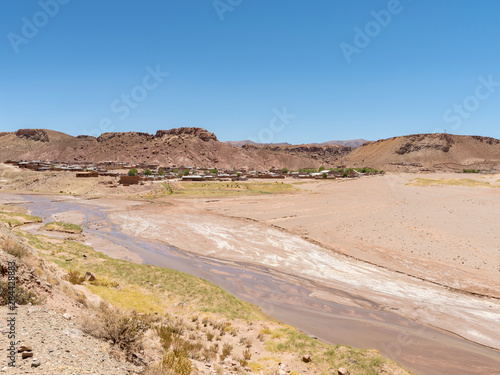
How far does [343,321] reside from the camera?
47.5 ft

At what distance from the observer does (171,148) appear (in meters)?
171

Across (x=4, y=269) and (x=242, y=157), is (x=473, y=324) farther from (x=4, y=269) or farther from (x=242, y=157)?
(x=242, y=157)

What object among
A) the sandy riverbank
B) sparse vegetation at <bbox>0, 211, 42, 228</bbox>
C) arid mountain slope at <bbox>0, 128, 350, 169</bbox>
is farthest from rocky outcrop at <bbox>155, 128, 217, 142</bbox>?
sparse vegetation at <bbox>0, 211, 42, 228</bbox>

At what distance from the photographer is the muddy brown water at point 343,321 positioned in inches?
448

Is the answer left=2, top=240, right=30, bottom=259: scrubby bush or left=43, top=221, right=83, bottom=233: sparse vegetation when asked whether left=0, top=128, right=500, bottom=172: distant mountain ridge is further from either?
left=2, top=240, right=30, bottom=259: scrubby bush

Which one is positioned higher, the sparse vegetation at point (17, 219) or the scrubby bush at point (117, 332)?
the scrubby bush at point (117, 332)

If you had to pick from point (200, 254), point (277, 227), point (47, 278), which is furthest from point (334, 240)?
point (47, 278)

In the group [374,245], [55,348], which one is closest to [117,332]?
[55,348]

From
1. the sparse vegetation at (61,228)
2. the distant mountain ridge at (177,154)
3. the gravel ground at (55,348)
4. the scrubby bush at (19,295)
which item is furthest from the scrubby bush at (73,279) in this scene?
the distant mountain ridge at (177,154)

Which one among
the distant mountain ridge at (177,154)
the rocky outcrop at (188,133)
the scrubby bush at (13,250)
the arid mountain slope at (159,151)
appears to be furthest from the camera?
the rocky outcrop at (188,133)

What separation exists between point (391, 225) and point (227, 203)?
1197 inches

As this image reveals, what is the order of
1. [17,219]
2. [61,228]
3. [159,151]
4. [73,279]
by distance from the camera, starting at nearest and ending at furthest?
1. [73,279]
2. [61,228]
3. [17,219]
4. [159,151]

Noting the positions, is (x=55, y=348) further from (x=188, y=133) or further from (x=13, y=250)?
(x=188, y=133)

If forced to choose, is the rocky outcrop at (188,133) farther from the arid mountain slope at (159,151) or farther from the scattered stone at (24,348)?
the scattered stone at (24,348)
